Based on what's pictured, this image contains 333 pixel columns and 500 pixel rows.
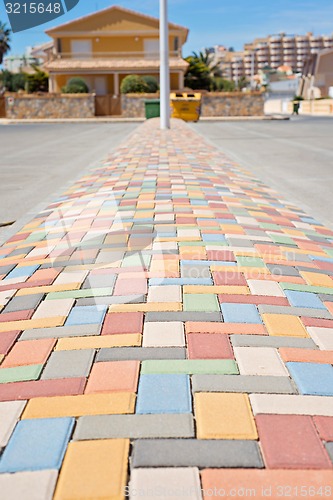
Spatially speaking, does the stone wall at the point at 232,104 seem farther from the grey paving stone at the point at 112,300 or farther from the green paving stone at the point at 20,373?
the green paving stone at the point at 20,373

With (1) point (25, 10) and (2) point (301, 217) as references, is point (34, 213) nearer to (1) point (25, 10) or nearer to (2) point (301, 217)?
(1) point (25, 10)

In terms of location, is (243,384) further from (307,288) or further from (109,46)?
(109,46)

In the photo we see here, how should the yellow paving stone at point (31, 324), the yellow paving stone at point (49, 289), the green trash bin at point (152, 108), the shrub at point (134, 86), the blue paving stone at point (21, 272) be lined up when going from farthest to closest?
the shrub at point (134, 86) < the green trash bin at point (152, 108) < the blue paving stone at point (21, 272) < the yellow paving stone at point (49, 289) < the yellow paving stone at point (31, 324)

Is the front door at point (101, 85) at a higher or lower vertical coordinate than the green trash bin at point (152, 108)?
higher

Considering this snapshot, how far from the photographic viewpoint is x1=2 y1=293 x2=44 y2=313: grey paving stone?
2.95m

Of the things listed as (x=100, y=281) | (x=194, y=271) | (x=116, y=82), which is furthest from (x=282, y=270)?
(x=116, y=82)

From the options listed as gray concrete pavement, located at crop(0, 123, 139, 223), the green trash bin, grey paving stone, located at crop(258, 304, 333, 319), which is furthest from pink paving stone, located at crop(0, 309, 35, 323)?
the green trash bin

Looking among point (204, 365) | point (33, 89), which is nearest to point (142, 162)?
point (204, 365)

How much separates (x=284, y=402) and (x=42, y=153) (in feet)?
41.7

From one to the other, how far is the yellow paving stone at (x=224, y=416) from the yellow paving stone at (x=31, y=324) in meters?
0.94

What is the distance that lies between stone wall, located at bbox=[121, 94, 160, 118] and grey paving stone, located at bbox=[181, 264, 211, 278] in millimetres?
39152

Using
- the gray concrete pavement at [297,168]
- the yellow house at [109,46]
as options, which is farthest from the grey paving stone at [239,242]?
the yellow house at [109,46]

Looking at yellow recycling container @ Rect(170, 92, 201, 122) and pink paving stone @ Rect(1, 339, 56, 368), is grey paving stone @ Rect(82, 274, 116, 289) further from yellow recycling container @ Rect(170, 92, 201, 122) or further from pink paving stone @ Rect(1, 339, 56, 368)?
yellow recycling container @ Rect(170, 92, 201, 122)

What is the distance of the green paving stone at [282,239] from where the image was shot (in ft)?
13.7
